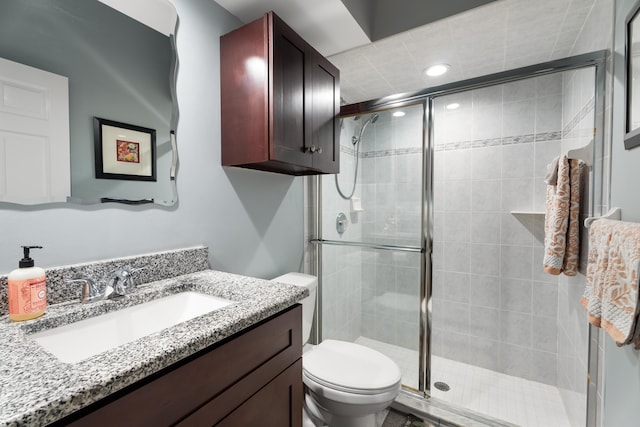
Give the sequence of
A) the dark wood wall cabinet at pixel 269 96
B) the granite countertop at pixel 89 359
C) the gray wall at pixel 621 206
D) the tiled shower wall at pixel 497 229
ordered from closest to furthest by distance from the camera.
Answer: the granite countertop at pixel 89 359
the gray wall at pixel 621 206
the dark wood wall cabinet at pixel 269 96
the tiled shower wall at pixel 497 229

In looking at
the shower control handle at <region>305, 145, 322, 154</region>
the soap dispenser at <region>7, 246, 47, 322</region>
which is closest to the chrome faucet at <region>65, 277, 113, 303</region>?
the soap dispenser at <region>7, 246, 47, 322</region>

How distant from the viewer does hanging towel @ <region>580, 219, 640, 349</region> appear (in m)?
0.79

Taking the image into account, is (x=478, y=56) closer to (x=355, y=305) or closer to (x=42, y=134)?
(x=355, y=305)

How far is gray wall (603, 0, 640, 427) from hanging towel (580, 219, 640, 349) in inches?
4.7

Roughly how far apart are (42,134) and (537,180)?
264 cm

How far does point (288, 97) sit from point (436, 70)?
120 cm

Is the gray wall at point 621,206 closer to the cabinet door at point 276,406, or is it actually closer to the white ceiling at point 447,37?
the white ceiling at point 447,37

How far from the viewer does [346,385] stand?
1.24 meters

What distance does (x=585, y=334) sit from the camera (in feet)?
4.51

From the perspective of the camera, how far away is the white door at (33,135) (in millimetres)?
758

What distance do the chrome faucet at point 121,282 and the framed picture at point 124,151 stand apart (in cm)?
33

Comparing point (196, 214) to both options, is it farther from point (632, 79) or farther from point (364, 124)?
point (632, 79)

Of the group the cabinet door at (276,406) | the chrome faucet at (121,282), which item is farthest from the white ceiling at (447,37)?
the cabinet door at (276,406)

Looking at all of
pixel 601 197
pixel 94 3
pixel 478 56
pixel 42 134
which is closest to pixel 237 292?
pixel 42 134
